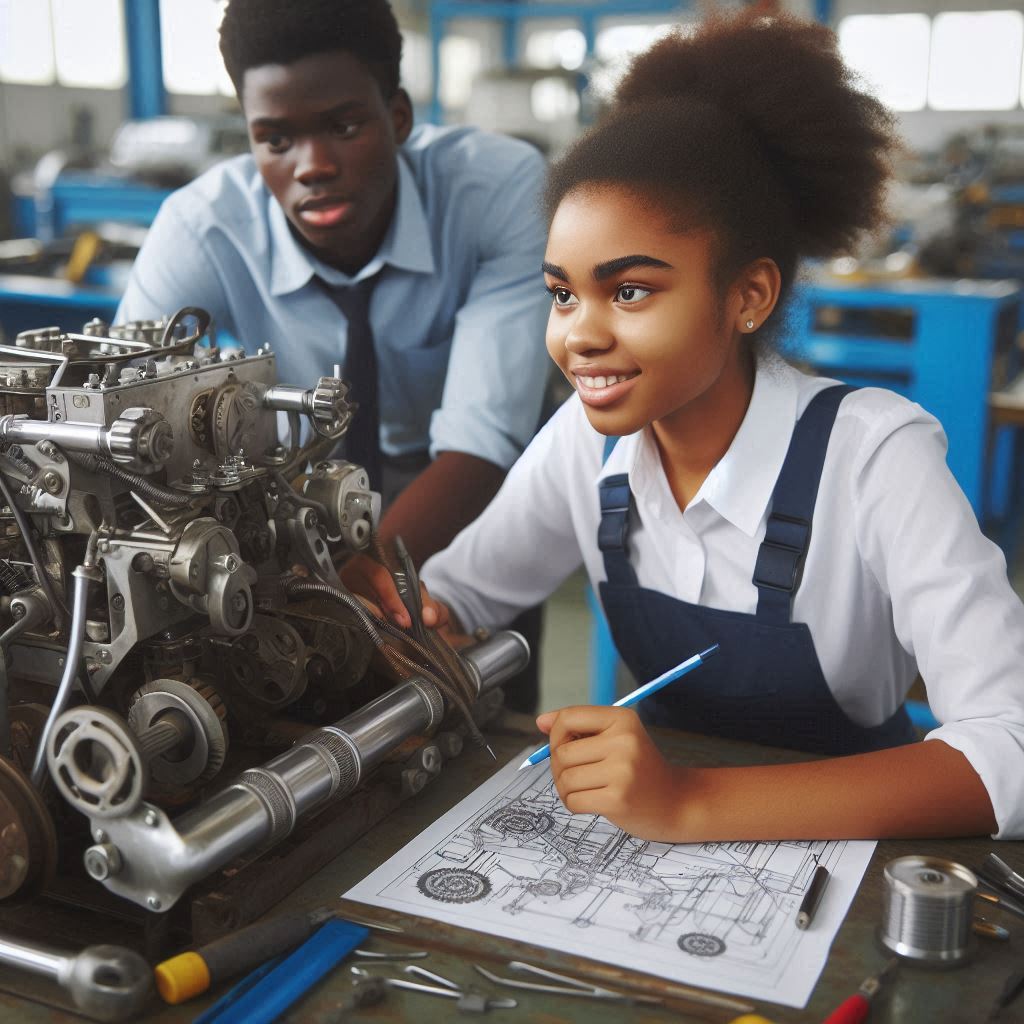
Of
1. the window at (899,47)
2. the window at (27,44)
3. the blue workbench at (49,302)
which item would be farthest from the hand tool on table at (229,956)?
the window at (899,47)

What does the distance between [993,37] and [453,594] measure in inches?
328

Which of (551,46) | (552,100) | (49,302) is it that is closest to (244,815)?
(49,302)

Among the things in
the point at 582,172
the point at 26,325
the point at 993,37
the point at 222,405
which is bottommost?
the point at 26,325

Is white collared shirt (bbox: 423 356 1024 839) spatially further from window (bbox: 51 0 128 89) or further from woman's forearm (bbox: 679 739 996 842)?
window (bbox: 51 0 128 89)

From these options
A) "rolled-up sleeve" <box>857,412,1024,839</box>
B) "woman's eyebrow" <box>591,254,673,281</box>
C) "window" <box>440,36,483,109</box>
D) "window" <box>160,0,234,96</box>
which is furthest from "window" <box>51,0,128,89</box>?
"rolled-up sleeve" <box>857,412,1024,839</box>

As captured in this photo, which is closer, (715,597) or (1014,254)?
(715,597)

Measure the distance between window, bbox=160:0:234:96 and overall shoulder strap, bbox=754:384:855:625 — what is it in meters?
5.43

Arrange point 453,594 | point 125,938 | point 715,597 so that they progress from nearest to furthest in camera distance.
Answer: point 125,938, point 715,597, point 453,594

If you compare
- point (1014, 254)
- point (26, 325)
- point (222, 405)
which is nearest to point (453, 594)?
point (222, 405)

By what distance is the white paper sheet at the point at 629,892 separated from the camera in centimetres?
75

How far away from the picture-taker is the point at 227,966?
0.73 metres

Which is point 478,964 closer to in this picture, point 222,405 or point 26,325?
point 222,405

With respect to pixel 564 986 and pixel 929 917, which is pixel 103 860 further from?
pixel 929 917

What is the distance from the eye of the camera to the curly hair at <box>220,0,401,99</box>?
4.49 feet
